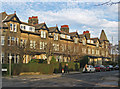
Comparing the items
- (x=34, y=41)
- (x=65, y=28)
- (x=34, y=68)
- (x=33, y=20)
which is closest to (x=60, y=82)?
(x=34, y=68)

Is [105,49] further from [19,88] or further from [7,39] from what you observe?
[19,88]

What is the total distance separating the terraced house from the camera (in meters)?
34.1

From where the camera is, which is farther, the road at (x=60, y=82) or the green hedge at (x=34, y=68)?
the green hedge at (x=34, y=68)

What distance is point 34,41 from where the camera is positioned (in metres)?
41.8

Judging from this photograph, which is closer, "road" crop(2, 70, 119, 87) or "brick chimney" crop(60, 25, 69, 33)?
"road" crop(2, 70, 119, 87)

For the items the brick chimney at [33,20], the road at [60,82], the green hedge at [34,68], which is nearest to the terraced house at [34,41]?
the brick chimney at [33,20]

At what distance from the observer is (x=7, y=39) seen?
A: 34375mm

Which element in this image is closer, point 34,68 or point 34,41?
point 34,68

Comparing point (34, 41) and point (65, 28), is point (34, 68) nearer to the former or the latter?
point (34, 41)

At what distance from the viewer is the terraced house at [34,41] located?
112 ft

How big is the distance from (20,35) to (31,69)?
9.42 m

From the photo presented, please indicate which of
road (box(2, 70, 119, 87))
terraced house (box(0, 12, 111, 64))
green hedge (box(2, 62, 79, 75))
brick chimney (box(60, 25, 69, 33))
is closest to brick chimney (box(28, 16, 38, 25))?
terraced house (box(0, 12, 111, 64))

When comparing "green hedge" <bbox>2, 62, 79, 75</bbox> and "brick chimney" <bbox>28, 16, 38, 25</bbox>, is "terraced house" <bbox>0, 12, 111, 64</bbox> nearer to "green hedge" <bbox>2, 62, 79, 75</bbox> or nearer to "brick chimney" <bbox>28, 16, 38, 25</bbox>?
"brick chimney" <bbox>28, 16, 38, 25</bbox>

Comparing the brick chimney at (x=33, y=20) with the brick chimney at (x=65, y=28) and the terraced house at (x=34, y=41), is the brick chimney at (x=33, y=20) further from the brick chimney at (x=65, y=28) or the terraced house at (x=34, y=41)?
the brick chimney at (x=65, y=28)
